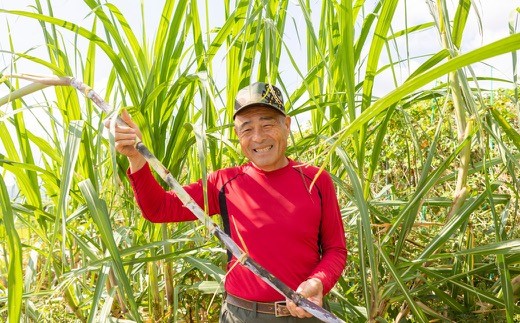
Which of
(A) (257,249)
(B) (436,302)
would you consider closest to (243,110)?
(A) (257,249)

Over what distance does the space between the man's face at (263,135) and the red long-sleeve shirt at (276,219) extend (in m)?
0.05

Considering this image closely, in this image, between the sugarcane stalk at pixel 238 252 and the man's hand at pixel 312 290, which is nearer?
the sugarcane stalk at pixel 238 252

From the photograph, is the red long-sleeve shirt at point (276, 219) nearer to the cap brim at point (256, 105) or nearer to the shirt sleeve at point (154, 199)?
the shirt sleeve at point (154, 199)

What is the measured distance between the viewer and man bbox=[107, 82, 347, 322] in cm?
127

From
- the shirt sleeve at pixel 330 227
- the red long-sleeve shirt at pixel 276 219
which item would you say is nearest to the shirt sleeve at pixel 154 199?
the red long-sleeve shirt at pixel 276 219

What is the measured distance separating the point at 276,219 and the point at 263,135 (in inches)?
6.9

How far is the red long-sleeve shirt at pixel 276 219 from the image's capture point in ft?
4.19

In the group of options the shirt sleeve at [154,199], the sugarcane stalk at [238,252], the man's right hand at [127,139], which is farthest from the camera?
the shirt sleeve at [154,199]

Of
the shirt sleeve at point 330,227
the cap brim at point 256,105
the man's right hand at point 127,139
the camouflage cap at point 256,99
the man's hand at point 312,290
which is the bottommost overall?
the man's hand at point 312,290

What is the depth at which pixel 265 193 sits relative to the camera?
133 cm

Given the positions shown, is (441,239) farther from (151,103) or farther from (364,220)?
(151,103)

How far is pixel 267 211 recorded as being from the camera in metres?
1.30

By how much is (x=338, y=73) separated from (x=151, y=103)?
1.45 feet

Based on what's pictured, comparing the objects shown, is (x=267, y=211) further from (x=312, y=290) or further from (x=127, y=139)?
(x=127, y=139)
